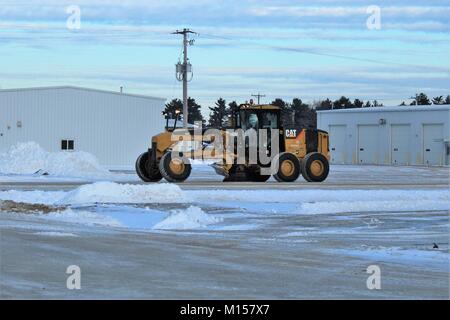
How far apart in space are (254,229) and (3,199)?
782 cm

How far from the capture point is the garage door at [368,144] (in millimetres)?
78062

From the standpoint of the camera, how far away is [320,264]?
1309cm

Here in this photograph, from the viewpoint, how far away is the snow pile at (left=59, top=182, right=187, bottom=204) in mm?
23188

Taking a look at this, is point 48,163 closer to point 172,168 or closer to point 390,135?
point 172,168

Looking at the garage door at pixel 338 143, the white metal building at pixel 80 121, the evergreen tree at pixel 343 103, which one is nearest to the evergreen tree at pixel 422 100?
the evergreen tree at pixel 343 103

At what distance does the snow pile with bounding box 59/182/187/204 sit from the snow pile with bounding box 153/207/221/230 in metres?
4.06

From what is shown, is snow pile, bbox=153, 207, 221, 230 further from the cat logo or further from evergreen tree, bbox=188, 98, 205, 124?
evergreen tree, bbox=188, 98, 205, 124

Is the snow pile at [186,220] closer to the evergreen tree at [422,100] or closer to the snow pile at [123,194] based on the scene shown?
the snow pile at [123,194]

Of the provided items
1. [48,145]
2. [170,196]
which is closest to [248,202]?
[170,196]

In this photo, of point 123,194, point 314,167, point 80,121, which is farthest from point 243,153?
point 80,121

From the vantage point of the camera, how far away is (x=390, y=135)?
252ft
